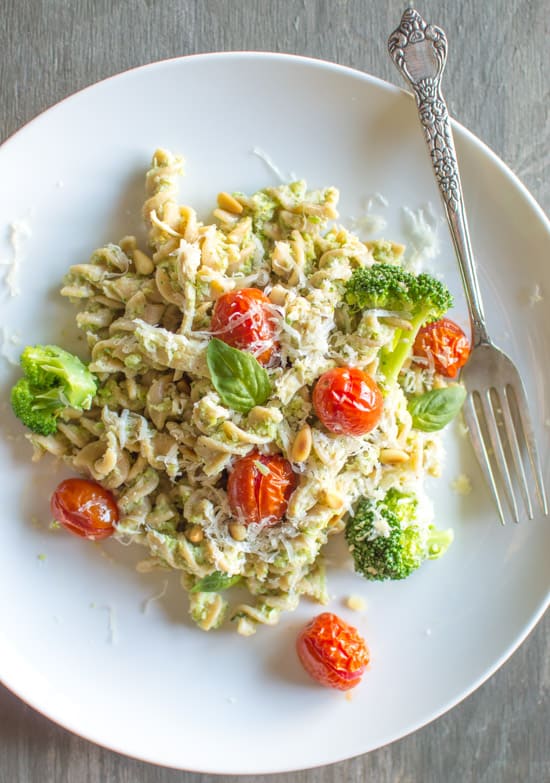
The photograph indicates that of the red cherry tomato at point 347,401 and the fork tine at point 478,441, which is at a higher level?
the red cherry tomato at point 347,401

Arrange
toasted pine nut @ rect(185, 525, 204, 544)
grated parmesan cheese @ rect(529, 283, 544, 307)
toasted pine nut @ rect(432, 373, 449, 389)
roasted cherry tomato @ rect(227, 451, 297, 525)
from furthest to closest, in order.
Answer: grated parmesan cheese @ rect(529, 283, 544, 307)
toasted pine nut @ rect(432, 373, 449, 389)
toasted pine nut @ rect(185, 525, 204, 544)
roasted cherry tomato @ rect(227, 451, 297, 525)

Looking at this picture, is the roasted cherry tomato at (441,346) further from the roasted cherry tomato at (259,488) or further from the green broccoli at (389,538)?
the roasted cherry tomato at (259,488)

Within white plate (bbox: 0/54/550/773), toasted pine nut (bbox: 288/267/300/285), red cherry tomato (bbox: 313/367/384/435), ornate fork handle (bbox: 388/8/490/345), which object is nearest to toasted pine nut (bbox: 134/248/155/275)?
white plate (bbox: 0/54/550/773)

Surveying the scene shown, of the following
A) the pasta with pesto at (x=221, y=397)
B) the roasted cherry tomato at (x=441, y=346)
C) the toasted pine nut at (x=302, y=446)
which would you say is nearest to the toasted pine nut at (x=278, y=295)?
the pasta with pesto at (x=221, y=397)

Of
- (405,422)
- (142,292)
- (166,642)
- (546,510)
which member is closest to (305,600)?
(166,642)

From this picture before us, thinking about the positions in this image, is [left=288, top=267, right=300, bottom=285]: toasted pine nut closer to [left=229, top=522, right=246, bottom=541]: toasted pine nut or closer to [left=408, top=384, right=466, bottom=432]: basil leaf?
[left=408, top=384, right=466, bottom=432]: basil leaf

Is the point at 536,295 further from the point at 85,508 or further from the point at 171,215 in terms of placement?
the point at 85,508

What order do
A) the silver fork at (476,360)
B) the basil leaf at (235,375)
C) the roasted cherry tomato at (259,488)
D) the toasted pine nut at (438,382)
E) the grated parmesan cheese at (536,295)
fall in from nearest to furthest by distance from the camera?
the basil leaf at (235,375)
the roasted cherry tomato at (259,488)
the silver fork at (476,360)
the toasted pine nut at (438,382)
the grated parmesan cheese at (536,295)
